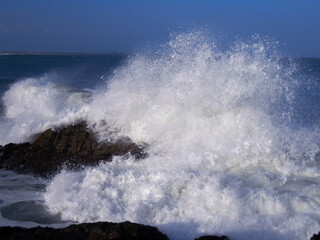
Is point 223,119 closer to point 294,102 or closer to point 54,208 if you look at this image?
point 54,208

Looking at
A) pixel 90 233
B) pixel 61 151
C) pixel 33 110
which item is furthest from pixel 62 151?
pixel 33 110

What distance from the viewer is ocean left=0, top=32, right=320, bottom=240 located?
15.2ft

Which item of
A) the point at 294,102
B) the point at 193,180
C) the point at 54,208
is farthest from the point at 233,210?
the point at 294,102

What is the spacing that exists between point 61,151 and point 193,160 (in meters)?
3.02

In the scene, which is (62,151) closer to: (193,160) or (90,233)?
(193,160)

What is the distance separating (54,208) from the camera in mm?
5188

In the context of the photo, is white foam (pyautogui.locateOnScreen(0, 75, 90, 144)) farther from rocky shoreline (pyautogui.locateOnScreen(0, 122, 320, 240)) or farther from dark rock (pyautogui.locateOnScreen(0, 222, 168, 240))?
dark rock (pyautogui.locateOnScreen(0, 222, 168, 240))

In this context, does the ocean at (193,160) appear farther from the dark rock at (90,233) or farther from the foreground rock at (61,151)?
the dark rock at (90,233)

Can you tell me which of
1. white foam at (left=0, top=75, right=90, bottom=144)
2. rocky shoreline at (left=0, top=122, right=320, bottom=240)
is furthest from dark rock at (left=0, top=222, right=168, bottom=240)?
white foam at (left=0, top=75, right=90, bottom=144)

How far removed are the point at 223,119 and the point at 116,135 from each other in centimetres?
228

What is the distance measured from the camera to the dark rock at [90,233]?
350 centimetres

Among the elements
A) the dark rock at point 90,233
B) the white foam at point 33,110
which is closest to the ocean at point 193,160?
the white foam at point 33,110

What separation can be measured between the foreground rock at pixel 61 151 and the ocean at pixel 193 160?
0.89 feet

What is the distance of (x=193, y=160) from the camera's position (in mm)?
6051
